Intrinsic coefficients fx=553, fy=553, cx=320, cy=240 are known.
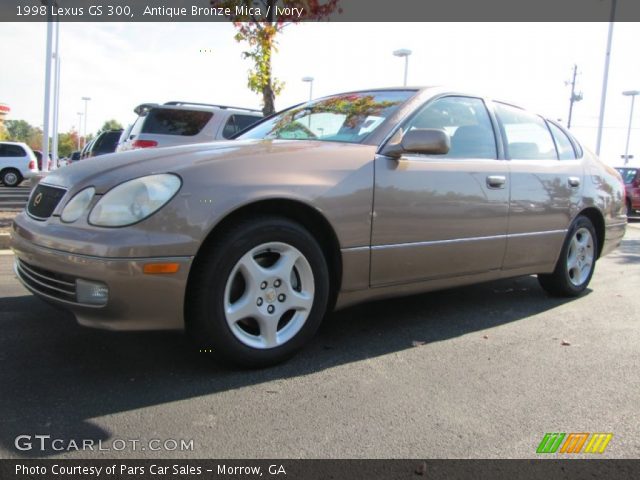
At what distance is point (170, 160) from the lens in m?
2.74

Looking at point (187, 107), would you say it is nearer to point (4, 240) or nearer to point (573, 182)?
point (4, 240)

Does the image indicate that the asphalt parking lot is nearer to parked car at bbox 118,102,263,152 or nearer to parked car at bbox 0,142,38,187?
parked car at bbox 118,102,263,152

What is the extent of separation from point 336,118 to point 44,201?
6.16ft

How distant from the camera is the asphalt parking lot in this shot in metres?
2.22

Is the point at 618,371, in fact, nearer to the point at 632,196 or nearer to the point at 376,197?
the point at 376,197

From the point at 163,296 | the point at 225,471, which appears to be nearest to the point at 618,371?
the point at 225,471

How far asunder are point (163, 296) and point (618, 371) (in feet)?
8.33

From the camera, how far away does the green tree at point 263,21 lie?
9495mm

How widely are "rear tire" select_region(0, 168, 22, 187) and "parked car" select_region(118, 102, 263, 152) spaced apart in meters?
13.0

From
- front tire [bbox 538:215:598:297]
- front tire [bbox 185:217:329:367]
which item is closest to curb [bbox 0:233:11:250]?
front tire [bbox 185:217:329:367]

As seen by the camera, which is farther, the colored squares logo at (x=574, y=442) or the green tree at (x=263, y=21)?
the green tree at (x=263, y=21)

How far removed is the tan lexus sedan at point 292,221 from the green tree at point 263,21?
588 cm

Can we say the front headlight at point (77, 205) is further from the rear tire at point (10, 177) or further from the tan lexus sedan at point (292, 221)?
the rear tire at point (10, 177)
